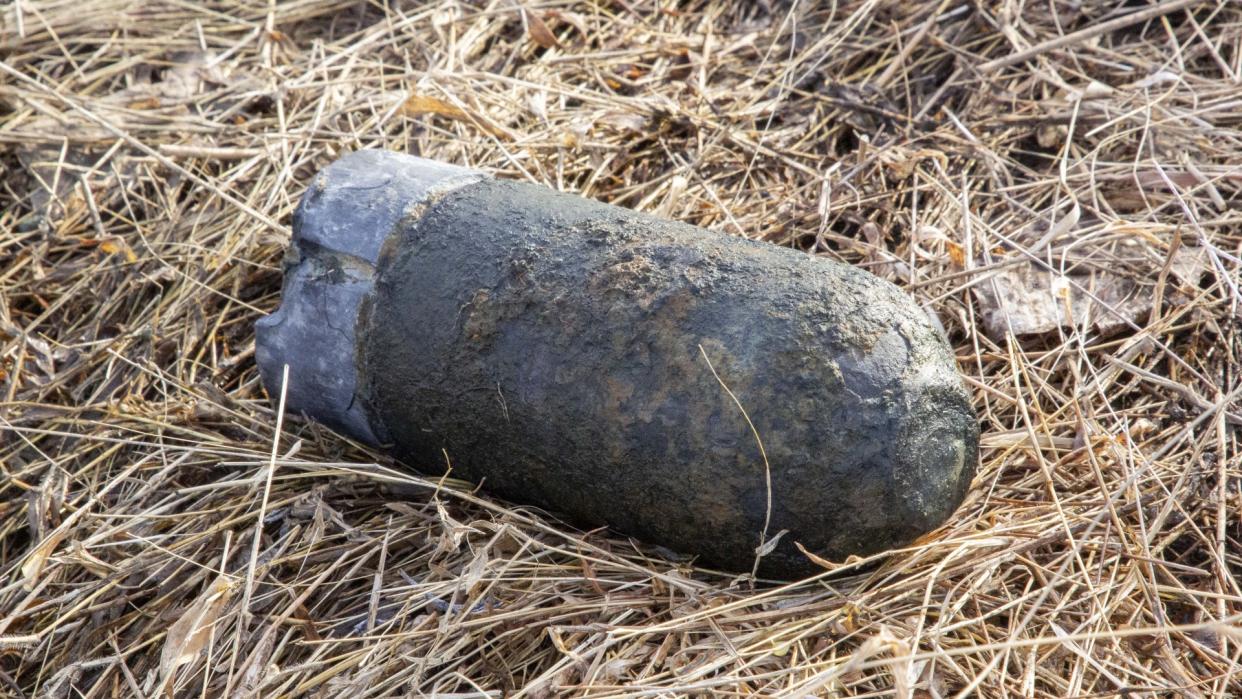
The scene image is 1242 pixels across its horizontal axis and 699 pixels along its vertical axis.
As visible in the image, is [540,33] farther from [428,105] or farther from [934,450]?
[934,450]

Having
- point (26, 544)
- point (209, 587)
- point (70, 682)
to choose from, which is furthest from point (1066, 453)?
point (26, 544)

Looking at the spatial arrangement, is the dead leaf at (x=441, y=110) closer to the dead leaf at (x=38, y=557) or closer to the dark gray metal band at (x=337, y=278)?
the dark gray metal band at (x=337, y=278)

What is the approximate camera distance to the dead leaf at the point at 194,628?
2.16m

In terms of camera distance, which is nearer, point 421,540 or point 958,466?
point 958,466

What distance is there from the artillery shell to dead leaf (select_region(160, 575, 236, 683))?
49 cm

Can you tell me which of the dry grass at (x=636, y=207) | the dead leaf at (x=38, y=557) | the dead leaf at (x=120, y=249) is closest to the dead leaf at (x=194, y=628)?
the dry grass at (x=636, y=207)

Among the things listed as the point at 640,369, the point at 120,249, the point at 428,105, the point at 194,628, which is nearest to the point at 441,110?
the point at 428,105

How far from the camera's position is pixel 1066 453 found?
254cm

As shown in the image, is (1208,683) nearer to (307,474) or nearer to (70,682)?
(307,474)

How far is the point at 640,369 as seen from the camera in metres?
2.10

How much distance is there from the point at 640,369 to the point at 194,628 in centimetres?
104

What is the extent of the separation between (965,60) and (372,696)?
286 centimetres

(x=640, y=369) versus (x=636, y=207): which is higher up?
(x=640, y=369)

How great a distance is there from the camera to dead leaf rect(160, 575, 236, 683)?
7.09 feet
